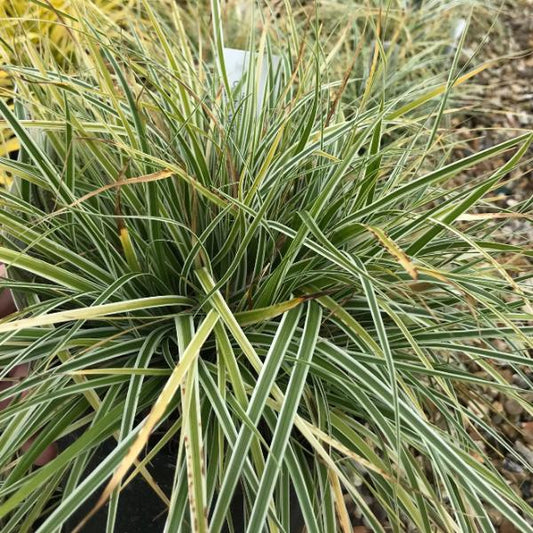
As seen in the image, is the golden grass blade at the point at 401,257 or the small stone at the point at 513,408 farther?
the small stone at the point at 513,408

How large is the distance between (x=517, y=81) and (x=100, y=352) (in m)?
2.52

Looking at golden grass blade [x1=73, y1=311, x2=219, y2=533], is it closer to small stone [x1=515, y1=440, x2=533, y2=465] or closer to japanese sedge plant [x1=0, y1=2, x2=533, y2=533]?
japanese sedge plant [x1=0, y1=2, x2=533, y2=533]

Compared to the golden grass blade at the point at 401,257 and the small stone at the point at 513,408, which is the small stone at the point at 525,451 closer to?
the small stone at the point at 513,408

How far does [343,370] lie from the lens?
104 centimetres

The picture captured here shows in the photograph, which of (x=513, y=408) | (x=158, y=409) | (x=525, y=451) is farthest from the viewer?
(x=513, y=408)

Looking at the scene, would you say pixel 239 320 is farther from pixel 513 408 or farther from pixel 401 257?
pixel 513 408

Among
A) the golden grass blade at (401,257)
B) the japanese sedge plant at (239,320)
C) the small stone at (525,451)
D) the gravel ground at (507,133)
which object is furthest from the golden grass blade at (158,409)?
the small stone at (525,451)

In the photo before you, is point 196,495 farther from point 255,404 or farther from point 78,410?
point 78,410

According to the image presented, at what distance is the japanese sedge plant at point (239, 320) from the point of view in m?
0.87

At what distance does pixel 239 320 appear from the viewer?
3.33ft

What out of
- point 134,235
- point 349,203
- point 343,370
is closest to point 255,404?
point 343,370

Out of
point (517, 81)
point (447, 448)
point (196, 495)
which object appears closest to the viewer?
point (196, 495)

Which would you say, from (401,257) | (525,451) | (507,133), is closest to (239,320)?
(401,257)

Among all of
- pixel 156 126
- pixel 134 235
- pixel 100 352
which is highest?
pixel 156 126
